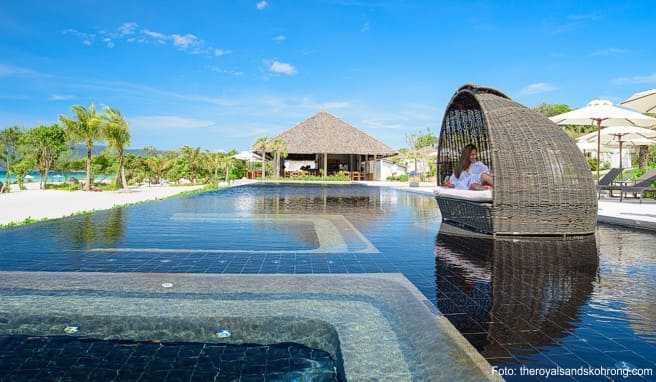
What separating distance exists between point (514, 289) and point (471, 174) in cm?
433

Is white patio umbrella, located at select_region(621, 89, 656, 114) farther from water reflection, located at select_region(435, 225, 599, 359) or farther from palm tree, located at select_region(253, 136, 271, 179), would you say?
palm tree, located at select_region(253, 136, 271, 179)

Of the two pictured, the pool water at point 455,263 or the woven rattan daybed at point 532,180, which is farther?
the woven rattan daybed at point 532,180

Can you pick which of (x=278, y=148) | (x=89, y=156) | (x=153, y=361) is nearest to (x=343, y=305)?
(x=153, y=361)

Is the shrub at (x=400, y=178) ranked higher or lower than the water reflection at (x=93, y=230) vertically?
higher

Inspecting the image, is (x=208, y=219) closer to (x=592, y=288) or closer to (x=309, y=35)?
(x=592, y=288)

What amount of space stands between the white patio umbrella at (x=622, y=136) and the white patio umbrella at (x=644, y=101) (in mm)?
3042

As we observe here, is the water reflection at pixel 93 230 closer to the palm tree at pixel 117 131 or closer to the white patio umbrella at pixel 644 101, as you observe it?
the white patio umbrella at pixel 644 101

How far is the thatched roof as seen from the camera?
124ft

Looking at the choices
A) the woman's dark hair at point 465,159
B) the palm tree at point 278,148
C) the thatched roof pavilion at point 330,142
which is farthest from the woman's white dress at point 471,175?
the palm tree at point 278,148

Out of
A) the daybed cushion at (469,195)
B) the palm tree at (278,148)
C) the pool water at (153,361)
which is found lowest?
the pool water at (153,361)

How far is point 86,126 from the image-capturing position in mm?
21328

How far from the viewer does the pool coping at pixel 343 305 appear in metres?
2.41

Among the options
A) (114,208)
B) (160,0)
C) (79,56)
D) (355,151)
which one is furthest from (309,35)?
(114,208)

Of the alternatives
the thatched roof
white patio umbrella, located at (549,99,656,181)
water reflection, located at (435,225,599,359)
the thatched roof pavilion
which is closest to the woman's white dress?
water reflection, located at (435,225,599,359)
